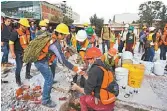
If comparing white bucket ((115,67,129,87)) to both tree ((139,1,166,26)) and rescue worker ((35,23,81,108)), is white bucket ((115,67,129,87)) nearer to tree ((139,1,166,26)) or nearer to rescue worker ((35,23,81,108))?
rescue worker ((35,23,81,108))

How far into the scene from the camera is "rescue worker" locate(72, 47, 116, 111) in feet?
8.47

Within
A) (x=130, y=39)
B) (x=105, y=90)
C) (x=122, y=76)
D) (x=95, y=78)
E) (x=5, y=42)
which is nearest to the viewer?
(x=95, y=78)

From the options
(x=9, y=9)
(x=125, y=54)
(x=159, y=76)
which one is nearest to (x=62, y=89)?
(x=125, y=54)

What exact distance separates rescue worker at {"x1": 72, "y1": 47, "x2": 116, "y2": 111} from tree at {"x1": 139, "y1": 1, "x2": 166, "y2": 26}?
44170 mm

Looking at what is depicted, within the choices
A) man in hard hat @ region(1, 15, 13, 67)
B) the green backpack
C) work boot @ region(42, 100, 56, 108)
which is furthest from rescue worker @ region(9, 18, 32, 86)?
man in hard hat @ region(1, 15, 13, 67)

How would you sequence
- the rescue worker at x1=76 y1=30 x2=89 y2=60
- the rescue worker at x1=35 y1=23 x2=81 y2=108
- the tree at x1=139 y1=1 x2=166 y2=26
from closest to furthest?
1. the rescue worker at x1=35 y1=23 x2=81 y2=108
2. the rescue worker at x1=76 y1=30 x2=89 y2=60
3. the tree at x1=139 y1=1 x2=166 y2=26

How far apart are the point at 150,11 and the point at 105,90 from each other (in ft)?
160

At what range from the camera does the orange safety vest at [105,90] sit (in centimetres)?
260

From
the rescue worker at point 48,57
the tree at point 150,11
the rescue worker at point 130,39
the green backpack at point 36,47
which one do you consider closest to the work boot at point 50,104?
the rescue worker at point 48,57

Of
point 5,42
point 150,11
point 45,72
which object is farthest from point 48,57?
point 150,11

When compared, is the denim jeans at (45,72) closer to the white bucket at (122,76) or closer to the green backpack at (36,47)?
the green backpack at (36,47)

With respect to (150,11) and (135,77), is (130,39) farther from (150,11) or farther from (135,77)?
(150,11)

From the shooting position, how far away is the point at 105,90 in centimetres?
270

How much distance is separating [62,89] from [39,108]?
86 centimetres
